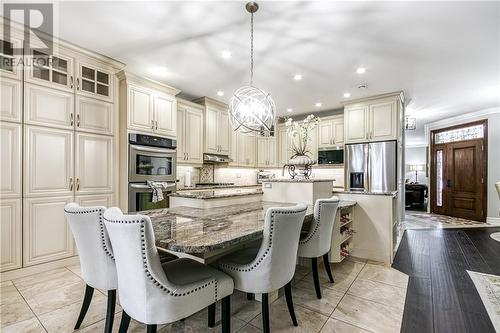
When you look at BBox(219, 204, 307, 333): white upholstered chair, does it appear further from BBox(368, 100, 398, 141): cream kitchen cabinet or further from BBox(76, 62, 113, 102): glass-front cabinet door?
BBox(368, 100, 398, 141): cream kitchen cabinet

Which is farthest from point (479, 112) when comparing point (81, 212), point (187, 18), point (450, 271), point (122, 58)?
point (81, 212)

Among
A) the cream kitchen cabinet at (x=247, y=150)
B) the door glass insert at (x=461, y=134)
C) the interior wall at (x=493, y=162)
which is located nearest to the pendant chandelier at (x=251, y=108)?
the cream kitchen cabinet at (x=247, y=150)

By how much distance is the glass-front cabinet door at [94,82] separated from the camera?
3.06 metres

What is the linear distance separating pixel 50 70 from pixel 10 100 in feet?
1.78

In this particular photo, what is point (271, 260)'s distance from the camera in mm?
1493

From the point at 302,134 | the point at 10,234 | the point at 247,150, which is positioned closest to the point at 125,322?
the point at 10,234

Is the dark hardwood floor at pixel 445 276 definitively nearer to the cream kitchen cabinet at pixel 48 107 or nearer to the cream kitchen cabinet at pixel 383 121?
the cream kitchen cabinet at pixel 383 121

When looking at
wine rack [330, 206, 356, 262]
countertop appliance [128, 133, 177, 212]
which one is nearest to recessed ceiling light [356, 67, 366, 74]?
wine rack [330, 206, 356, 262]

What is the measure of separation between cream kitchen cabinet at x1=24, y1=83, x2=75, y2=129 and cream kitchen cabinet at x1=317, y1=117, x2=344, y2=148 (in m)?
4.56

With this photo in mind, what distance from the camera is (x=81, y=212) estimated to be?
1.55 metres

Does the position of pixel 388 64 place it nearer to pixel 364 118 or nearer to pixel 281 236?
pixel 364 118

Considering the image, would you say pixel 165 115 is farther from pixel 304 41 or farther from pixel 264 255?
pixel 264 255

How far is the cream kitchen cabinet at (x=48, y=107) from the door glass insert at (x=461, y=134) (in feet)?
27.5

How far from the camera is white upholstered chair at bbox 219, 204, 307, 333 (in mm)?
1472
